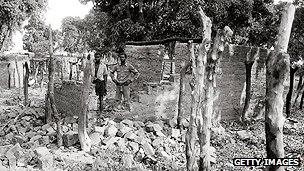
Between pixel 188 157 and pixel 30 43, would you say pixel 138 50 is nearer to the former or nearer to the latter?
pixel 188 157

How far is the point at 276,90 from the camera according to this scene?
17.2 feet

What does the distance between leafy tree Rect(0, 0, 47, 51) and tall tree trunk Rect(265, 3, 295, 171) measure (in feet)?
53.1

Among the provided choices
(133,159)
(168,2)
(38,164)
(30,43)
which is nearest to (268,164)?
(133,159)

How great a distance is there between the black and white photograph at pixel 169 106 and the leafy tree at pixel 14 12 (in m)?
4.78

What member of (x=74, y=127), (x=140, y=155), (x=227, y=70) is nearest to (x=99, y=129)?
(x=74, y=127)

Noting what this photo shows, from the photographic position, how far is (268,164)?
17.5 ft

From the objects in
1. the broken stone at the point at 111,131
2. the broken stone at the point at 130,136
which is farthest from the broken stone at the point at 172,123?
the broken stone at the point at 111,131

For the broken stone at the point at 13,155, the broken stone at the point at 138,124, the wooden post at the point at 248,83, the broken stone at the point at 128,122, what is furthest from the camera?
the wooden post at the point at 248,83

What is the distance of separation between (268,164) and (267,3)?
50.1ft

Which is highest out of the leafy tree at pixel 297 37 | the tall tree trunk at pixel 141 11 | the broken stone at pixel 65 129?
the tall tree trunk at pixel 141 11

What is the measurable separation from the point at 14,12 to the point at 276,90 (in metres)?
16.9

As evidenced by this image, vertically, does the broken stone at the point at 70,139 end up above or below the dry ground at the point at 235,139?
above

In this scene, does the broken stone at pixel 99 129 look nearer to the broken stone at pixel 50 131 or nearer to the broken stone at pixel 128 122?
the broken stone at pixel 128 122

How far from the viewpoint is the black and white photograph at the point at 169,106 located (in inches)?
252
